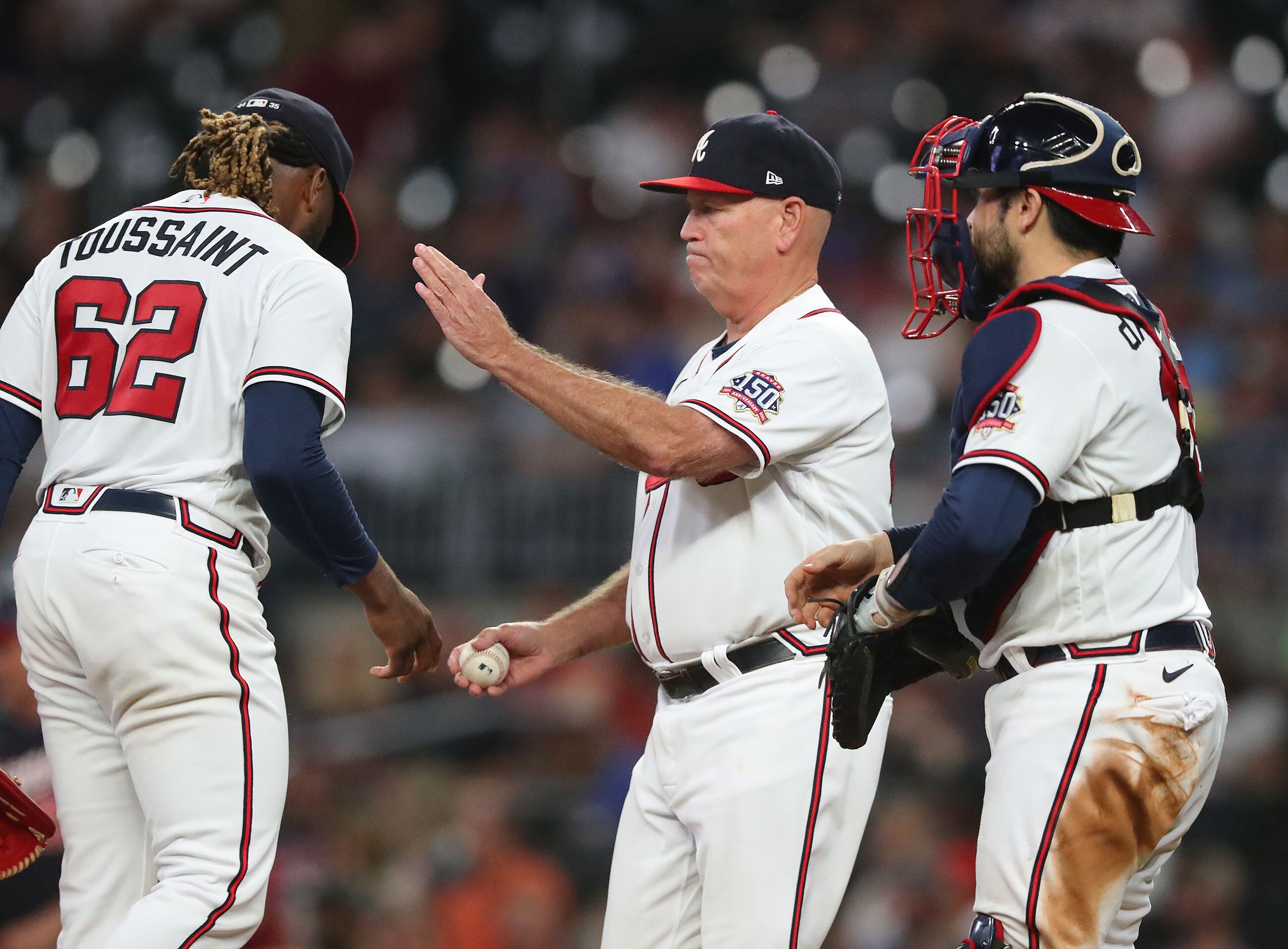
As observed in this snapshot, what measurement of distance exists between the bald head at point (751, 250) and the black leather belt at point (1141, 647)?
1123mm

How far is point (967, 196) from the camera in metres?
6.35

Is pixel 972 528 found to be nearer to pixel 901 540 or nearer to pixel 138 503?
pixel 901 540

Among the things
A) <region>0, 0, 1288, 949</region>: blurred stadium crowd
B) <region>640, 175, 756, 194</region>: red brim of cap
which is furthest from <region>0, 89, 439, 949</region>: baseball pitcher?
<region>0, 0, 1288, 949</region>: blurred stadium crowd

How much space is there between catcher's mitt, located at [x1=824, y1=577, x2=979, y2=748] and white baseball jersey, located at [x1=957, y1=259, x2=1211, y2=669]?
0.21 m

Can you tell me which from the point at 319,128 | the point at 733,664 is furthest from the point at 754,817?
the point at 319,128

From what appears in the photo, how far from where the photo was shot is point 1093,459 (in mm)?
2828

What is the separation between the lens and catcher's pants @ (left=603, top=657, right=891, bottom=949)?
316 cm

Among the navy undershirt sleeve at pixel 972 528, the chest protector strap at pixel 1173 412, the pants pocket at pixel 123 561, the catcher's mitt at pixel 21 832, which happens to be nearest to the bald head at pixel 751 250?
the chest protector strap at pixel 1173 412

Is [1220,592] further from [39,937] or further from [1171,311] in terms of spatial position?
[39,937]

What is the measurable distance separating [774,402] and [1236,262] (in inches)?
283

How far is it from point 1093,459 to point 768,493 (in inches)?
31.2

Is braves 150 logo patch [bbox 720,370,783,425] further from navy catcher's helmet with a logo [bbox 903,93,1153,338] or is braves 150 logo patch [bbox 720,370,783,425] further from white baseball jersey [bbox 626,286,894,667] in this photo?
navy catcher's helmet with a logo [bbox 903,93,1153,338]

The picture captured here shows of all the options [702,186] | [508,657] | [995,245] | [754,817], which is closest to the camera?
[995,245]

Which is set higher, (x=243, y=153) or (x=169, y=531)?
(x=243, y=153)
